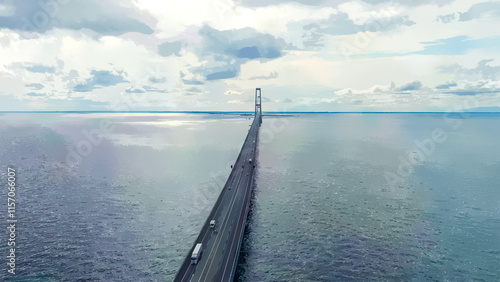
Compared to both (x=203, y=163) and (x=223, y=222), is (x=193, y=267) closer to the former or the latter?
(x=223, y=222)

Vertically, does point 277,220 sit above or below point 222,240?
below

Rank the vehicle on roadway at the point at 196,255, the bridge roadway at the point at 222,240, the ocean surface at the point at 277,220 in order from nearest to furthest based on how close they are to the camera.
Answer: the bridge roadway at the point at 222,240, the vehicle on roadway at the point at 196,255, the ocean surface at the point at 277,220

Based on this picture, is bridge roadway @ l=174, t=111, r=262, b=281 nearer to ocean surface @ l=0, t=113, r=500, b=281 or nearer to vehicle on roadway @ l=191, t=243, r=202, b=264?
vehicle on roadway @ l=191, t=243, r=202, b=264

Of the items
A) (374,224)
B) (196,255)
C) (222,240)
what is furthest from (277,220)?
(196,255)

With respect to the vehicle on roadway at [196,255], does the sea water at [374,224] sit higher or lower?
lower

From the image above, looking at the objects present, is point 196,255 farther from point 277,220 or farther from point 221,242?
point 277,220

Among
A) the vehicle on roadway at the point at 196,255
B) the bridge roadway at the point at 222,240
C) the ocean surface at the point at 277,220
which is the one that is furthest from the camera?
the ocean surface at the point at 277,220

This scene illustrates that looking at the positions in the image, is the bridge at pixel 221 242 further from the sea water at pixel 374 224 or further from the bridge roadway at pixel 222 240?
the sea water at pixel 374 224

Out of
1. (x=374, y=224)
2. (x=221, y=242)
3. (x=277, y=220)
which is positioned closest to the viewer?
(x=221, y=242)

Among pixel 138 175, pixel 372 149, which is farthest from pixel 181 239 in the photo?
pixel 372 149

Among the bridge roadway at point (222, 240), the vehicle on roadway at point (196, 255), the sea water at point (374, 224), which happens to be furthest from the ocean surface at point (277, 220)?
the vehicle on roadway at point (196, 255)

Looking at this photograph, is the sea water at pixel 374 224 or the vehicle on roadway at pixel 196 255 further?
the sea water at pixel 374 224
